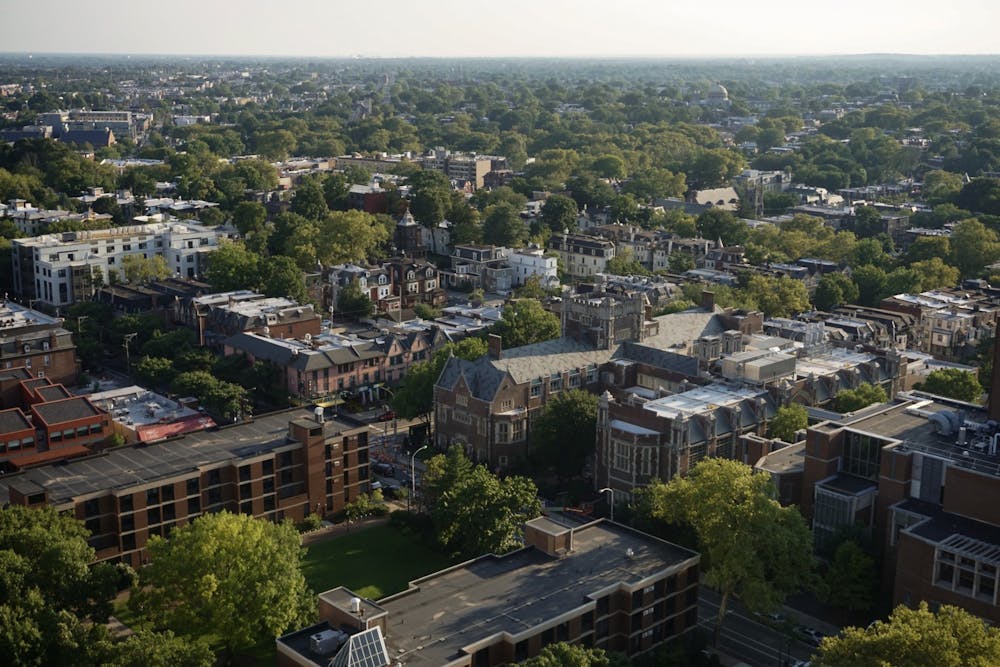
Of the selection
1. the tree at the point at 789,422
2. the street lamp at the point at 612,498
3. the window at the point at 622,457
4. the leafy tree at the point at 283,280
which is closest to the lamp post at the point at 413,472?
the street lamp at the point at 612,498

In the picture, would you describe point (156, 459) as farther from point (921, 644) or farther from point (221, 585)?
point (921, 644)

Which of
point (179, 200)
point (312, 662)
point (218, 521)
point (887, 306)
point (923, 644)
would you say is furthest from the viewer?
point (179, 200)

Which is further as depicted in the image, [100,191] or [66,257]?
[100,191]

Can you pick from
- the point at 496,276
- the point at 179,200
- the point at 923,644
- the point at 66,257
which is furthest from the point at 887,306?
the point at 179,200

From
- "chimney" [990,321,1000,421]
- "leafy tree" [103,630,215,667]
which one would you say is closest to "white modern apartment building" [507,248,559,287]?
"chimney" [990,321,1000,421]

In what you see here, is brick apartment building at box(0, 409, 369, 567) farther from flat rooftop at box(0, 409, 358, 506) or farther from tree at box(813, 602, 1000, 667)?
tree at box(813, 602, 1000, 667)

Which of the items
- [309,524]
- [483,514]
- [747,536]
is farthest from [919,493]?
[309,524]

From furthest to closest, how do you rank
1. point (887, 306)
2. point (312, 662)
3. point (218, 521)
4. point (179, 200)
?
point (179, 200) < point (887, 306) < point (218, 521) < point (312, 662)

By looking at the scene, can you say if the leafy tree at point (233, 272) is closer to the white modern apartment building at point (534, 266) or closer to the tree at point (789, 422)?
the white modern apartment building at point (534, 266)

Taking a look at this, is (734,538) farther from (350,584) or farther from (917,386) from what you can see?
(917,386)
